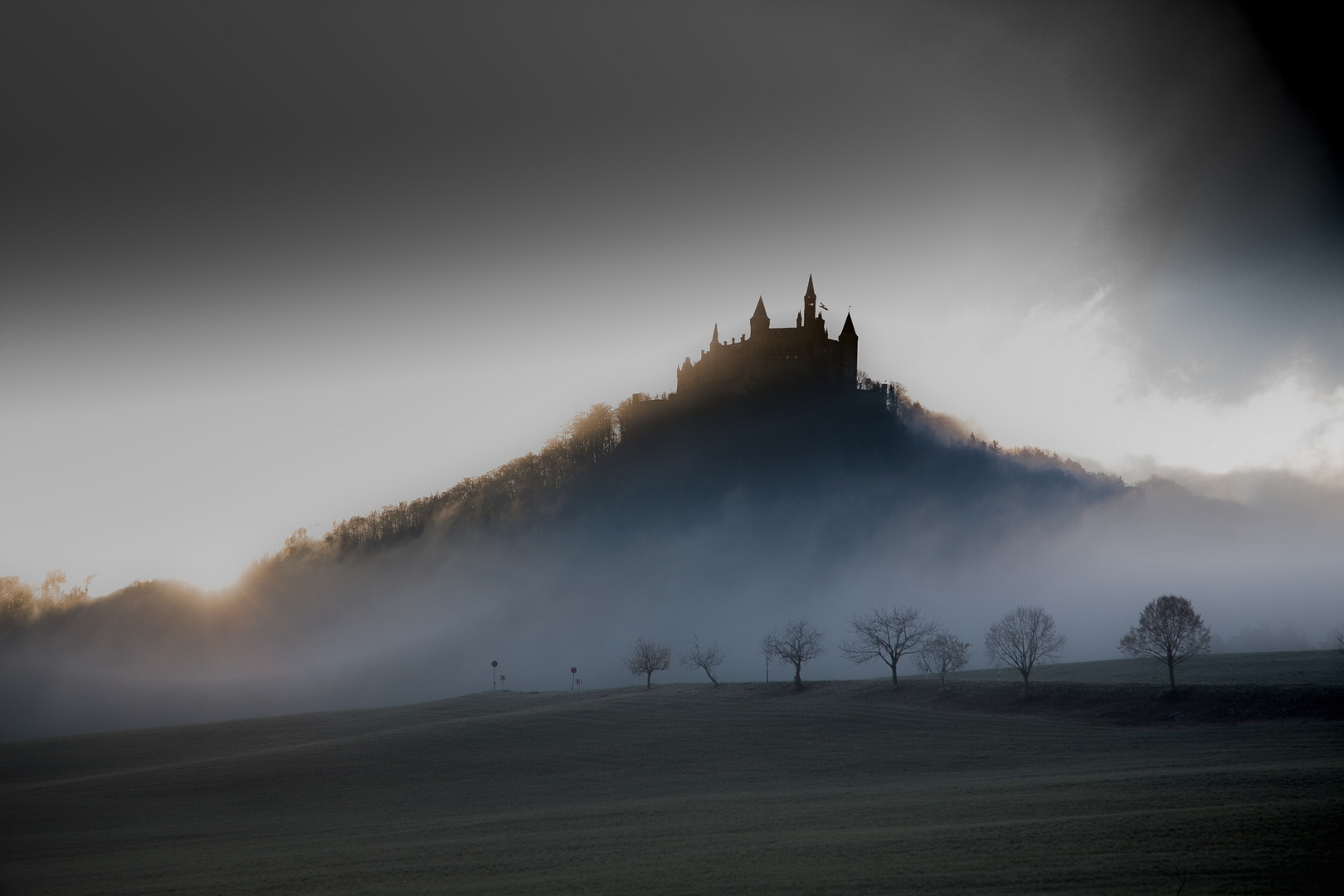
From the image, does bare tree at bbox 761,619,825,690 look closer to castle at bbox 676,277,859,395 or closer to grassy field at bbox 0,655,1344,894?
grassy field at bbox 0,655,1344,894

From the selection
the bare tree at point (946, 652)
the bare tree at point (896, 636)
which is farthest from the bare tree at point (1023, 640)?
the bare tree at point (896, 636)

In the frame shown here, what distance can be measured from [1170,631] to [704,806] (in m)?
51.0

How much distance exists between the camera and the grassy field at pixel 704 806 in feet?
75.5

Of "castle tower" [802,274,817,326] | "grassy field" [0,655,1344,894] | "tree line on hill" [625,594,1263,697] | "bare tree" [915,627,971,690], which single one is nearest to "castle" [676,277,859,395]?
"castle tower" [802,274,817,326]

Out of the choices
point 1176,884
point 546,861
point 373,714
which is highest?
point 1176,884

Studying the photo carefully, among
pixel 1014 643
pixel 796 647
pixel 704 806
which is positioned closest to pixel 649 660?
pixel 796 647

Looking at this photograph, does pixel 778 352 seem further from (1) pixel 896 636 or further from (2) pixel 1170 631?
(2) pixel 1170 631

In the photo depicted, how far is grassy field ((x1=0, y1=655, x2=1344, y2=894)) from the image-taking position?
23000 millimetres

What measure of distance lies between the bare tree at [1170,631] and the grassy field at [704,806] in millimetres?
13490

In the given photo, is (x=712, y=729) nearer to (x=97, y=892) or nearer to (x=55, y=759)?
(x=97, y=892)

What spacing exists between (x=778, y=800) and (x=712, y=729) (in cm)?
2409

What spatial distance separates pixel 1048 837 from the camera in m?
24.4

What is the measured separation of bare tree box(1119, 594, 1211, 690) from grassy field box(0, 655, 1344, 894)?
13490 millimetres

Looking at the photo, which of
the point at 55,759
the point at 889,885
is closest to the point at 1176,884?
the point at 889,885
